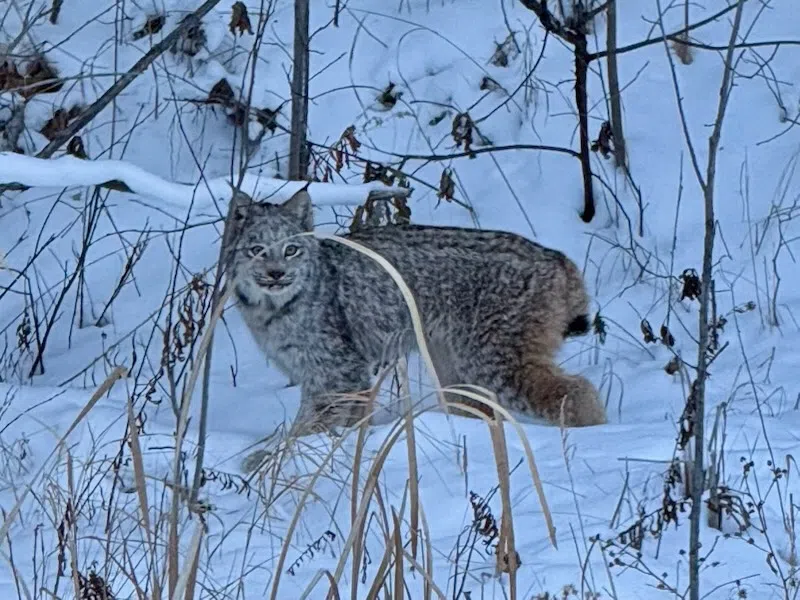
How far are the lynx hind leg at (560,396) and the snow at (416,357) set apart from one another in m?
0.19

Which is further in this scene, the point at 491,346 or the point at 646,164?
the point at 646,164

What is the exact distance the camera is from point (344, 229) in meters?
7.48

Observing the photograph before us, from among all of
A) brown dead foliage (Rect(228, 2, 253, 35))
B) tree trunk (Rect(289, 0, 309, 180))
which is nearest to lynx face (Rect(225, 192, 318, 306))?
tree trunk (Rect(289, 0, 309, 180))

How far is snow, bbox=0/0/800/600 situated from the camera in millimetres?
4266

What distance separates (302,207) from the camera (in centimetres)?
627

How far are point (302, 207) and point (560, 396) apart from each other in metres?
1.34

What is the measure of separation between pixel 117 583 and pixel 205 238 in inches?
166

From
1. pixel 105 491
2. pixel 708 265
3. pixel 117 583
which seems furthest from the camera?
pixel 105 491

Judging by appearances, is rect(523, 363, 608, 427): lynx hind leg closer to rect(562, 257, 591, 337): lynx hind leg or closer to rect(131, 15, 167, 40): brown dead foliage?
rect(562, 257, 591, 337): lynx hind leg

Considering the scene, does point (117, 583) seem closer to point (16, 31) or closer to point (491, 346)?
point (491, 346)

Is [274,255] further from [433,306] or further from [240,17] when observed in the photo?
[240,17]

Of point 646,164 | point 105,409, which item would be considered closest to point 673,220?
point 646,164

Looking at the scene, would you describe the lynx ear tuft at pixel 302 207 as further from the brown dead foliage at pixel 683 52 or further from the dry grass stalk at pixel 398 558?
the dry grass stalk at pixel 398 558

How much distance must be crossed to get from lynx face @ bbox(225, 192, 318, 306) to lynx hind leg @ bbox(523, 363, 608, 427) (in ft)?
3.43
